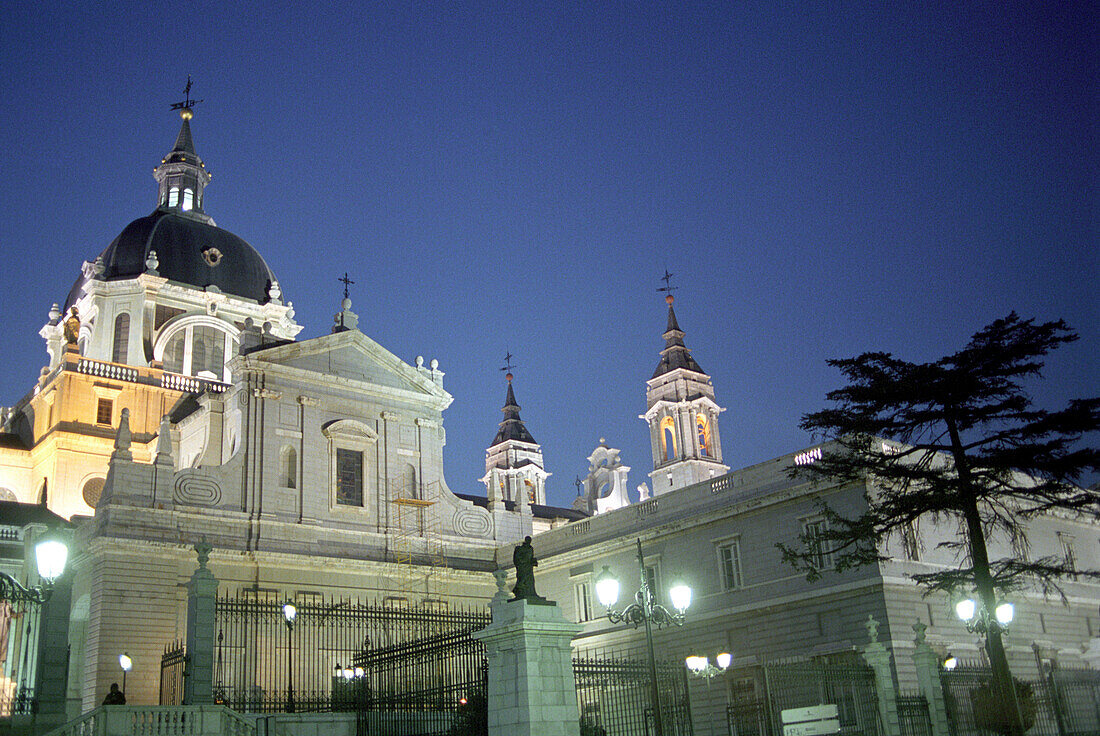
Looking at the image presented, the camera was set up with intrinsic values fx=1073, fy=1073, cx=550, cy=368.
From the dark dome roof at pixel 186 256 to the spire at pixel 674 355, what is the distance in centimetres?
2841

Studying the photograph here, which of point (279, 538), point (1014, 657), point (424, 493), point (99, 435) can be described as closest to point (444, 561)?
point (424, 493)

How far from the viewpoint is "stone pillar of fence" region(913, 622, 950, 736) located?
79.5 ft

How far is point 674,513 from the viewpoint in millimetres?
36781

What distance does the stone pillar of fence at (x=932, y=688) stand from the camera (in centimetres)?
2423

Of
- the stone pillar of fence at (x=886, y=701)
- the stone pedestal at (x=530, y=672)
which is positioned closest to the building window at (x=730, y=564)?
the stone pillar of fence at (x=886, y=701)

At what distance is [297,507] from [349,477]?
115 inches

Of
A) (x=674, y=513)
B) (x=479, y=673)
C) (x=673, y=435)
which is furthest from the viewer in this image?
(x=673, y=435)

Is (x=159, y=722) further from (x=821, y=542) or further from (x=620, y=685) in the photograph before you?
(x=821, y=542)

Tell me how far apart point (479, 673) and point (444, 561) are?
25.4 meters

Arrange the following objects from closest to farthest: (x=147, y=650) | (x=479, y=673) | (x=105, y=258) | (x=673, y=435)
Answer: (x=479, y=673), (x=147, y=650), (x=105, y=258), (x=673, y=435)

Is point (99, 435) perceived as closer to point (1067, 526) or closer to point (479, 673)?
point (479, 673)

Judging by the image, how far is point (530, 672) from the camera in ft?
50.0

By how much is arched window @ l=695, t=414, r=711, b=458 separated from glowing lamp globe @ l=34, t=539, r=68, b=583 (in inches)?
2310

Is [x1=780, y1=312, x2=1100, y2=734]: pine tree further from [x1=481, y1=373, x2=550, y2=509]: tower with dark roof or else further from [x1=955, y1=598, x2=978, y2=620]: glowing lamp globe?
[x1=481, y1=373, x2=550, y2=509]: tower with dark roof
